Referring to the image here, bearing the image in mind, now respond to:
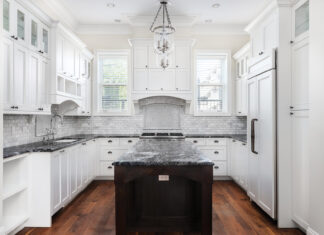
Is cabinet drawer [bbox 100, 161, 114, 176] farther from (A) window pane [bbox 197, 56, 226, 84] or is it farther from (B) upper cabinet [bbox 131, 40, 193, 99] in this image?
(A) window pane [bbox 197, 56, 226, 84]

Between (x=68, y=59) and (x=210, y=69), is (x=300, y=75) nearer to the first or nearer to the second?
(x=210, y=69)

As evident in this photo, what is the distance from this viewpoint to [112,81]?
18.4ft

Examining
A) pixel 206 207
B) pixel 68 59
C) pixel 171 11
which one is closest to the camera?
pixel 206 207

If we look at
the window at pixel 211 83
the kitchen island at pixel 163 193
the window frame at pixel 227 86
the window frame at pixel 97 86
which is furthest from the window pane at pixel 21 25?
the window at pixel 211 83

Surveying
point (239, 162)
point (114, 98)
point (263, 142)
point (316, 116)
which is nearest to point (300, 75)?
point (316, 116)

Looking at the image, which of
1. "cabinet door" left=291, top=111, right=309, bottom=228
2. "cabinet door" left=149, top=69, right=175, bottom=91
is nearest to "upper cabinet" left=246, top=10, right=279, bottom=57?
"cabinet door" left=291, top=111, right=309, bottom=228

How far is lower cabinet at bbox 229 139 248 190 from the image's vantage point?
4184 millimetres

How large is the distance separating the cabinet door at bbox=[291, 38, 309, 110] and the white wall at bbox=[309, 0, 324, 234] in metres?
0.18

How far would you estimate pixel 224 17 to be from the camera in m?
5.04

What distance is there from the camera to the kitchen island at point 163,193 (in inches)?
86.0

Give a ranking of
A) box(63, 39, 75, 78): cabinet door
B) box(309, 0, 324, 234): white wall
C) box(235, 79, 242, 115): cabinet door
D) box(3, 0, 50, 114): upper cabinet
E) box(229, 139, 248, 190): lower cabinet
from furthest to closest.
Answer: box(235, 79, 242, 115): cabinet door → box(229, 139, 248, 190): lower cabinet → box(63, 39, 75, 78): cabinet door → box(3, 0, 50, 114): upper cabinet → box(309, 0, 324, 234): white wall

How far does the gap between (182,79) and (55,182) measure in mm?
3156

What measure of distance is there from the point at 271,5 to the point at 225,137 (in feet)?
8.97

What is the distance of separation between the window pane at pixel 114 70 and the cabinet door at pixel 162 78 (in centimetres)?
87
